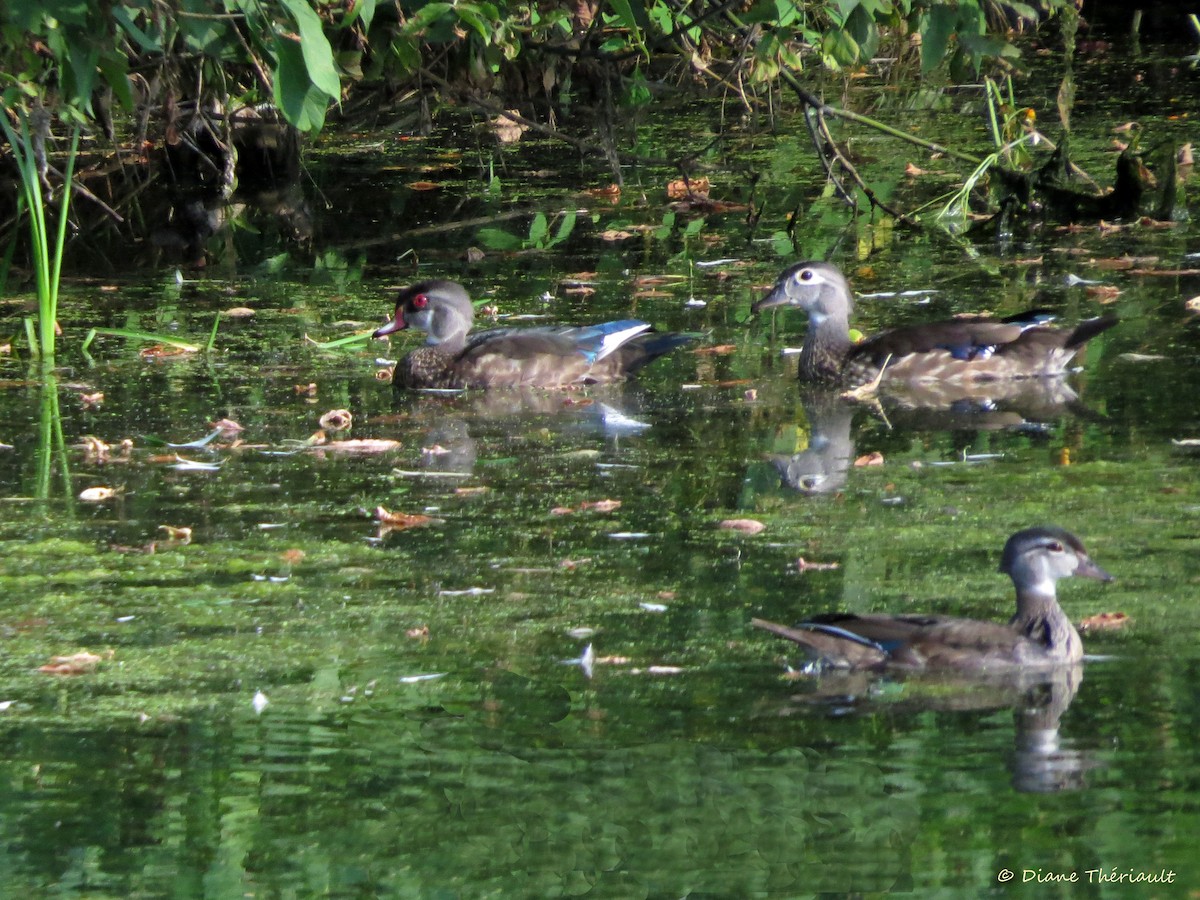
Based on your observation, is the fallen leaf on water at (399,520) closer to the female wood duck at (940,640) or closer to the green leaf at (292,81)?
the green leaf at (292,81)

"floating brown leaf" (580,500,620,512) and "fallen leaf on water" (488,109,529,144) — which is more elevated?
"fallen leaf on water" (488,109,529,144)

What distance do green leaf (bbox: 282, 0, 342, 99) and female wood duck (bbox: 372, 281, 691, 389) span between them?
3.86 m

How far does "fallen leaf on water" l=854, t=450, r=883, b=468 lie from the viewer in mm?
7773

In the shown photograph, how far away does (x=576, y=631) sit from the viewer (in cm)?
588

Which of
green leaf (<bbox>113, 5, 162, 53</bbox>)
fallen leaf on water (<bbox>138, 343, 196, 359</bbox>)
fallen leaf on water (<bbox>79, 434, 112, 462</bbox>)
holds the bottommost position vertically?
fallen leaf on water (<bbox>79, 434, 112, 462</bbox>)

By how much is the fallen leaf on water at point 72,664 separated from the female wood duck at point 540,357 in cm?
399

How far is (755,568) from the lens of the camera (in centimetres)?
643

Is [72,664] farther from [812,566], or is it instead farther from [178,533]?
[812,566]

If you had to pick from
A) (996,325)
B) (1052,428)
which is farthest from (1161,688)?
(996,325)

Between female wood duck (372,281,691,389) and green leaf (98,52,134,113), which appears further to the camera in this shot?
female wood duck (372,281,691,389)

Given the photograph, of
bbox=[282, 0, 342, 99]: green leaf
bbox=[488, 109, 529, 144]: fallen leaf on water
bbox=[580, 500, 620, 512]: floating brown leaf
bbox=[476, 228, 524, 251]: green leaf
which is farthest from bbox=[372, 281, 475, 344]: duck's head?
bbox=[488, 109, 529, 144]: fallen leaf on water

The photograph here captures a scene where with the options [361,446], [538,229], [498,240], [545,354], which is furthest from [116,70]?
[538,229]

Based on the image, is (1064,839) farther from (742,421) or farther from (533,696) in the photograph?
(742,421)

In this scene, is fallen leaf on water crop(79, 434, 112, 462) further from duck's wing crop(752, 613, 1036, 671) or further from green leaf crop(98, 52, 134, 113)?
duck's wing crop(752, 613, 1036, 671)
